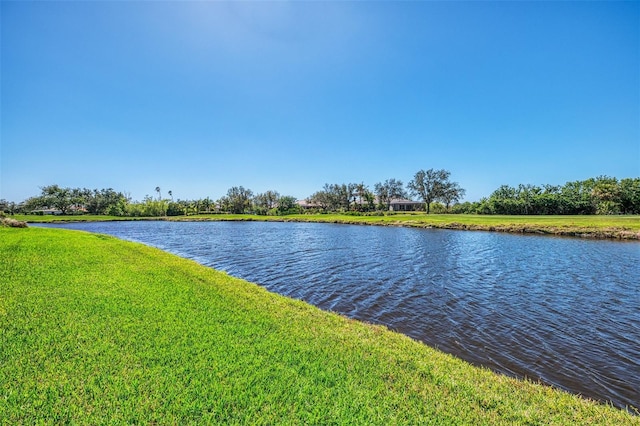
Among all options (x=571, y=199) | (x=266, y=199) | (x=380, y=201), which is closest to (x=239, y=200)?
(x=266, y=199)

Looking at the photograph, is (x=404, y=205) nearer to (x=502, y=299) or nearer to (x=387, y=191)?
(x=387, y=191)

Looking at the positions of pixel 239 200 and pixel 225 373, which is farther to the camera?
pixel 239 200

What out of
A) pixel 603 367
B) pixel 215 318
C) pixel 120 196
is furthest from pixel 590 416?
pixel 120 196

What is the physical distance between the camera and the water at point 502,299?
6.77 m

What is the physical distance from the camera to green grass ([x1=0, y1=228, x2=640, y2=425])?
370 centimetres

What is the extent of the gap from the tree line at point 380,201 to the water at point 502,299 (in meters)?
51.3

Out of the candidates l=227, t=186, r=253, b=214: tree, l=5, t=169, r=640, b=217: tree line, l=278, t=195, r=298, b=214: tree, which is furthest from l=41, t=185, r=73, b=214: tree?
l=278, t=195, r=298, b=214: tree

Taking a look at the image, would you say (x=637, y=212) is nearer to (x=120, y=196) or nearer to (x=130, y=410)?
(x=130, y=410)

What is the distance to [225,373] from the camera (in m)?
4.46

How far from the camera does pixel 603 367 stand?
21.5 feet

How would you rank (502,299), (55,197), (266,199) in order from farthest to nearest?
1. (266,199)
2. (55,197)
3. (502,299)

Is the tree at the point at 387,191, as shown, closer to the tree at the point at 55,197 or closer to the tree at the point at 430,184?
the tree at the point at 430,184

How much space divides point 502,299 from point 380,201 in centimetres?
10089

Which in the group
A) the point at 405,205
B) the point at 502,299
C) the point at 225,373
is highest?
the point at 405,205
